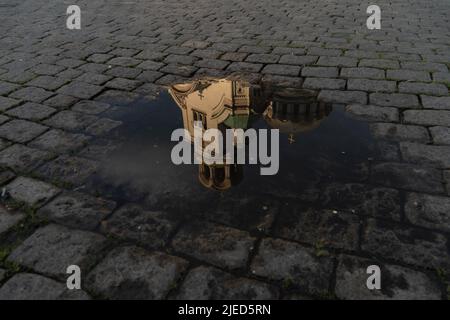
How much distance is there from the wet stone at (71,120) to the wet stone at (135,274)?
89.5 inches

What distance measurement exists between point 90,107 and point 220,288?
11.4ft

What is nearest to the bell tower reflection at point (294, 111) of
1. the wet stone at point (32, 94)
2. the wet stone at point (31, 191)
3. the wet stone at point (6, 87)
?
the wet stone at point (31, 191)

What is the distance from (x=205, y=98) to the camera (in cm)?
504

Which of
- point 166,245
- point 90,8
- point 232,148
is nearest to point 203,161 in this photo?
point 232,148

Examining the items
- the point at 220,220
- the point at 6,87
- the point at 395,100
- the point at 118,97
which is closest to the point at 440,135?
the point at 395,100

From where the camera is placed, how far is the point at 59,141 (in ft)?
13.6

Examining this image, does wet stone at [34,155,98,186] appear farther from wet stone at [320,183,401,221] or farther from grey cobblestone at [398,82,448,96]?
grey cobblestone at [398,82,448,96]

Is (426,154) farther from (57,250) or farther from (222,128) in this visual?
(57,250)

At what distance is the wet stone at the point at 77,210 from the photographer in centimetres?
304

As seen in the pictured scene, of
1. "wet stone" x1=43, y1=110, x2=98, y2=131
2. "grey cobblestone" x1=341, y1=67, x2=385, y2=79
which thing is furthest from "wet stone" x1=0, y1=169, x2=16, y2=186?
"grey cobblestone" x1=341, y1=67, x2=385, y2=79

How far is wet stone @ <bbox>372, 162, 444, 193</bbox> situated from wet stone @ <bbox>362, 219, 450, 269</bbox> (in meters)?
0.58

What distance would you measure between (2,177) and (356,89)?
455 cm
